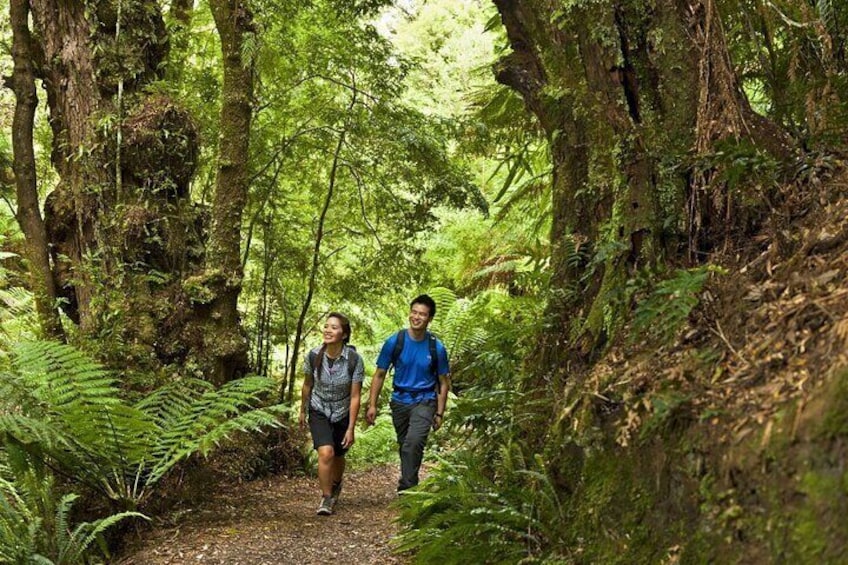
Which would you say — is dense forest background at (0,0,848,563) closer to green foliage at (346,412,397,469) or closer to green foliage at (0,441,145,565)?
green foliage at (0,441,145,565)

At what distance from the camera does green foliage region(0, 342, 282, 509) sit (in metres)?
4.36

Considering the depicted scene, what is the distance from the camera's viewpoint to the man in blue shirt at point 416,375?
5.33 m

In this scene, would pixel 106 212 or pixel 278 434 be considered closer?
pixel 106 212

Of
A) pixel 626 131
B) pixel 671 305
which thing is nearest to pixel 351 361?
pixel 626 131

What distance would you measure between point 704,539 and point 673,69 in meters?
2.34

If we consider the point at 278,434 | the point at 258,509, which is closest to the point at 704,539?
the point at 258,509

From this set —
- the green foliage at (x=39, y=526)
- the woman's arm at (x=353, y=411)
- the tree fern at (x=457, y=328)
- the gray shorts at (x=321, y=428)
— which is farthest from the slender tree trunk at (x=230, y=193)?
the tree fern at (x=457, y=328)

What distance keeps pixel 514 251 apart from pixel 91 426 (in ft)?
20.2

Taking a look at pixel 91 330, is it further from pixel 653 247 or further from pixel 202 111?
pixel 653 247

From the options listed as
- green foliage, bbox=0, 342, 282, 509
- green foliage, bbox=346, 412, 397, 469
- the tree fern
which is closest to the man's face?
green foliage, bbox=0, 342, 282, 509

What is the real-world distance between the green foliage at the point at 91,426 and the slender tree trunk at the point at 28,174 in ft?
3.73

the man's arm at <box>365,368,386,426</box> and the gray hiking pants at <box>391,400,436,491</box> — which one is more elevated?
the man's arm at <box>365,368,386,426</box>

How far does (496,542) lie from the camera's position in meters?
3.03

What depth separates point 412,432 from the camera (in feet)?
17.0
